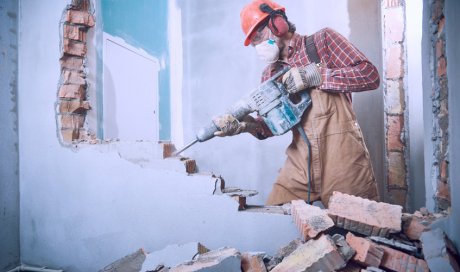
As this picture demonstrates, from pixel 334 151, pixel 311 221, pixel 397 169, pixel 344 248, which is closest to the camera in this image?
pixel 344 248

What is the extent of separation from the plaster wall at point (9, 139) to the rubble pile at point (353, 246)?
3.58 ft

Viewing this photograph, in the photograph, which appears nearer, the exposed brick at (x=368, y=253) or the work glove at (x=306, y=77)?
the exposed brick at (x=368, y=253)

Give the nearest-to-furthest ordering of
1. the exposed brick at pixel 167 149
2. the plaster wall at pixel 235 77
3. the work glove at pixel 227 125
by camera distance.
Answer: the exposed brick at pixel 167 149
the work glove at pixel 227 125
the plaster wall at pixel 235 77

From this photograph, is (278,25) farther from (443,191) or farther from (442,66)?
(443,191)

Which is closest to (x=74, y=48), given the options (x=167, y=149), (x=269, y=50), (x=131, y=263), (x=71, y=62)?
(x=71, y=62)

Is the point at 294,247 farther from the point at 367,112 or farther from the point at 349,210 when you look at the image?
the point at 367,112

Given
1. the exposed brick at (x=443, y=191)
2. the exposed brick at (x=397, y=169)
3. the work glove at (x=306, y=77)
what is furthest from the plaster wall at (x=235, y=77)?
the exposed brick at (x=443, y=191)

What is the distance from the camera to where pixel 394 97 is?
2482 millimetres

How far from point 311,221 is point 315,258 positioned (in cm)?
17

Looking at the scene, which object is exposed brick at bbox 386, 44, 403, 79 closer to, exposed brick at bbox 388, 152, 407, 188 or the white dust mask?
exposed brick at bbox 388, 152, 407, 188

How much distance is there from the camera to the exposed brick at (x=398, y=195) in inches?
98.7

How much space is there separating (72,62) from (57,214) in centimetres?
93

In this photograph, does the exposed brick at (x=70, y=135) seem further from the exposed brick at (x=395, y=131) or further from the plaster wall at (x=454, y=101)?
the exposed brick at (x=395, y=131)

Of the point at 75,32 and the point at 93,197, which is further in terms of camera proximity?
the point at 75,32
